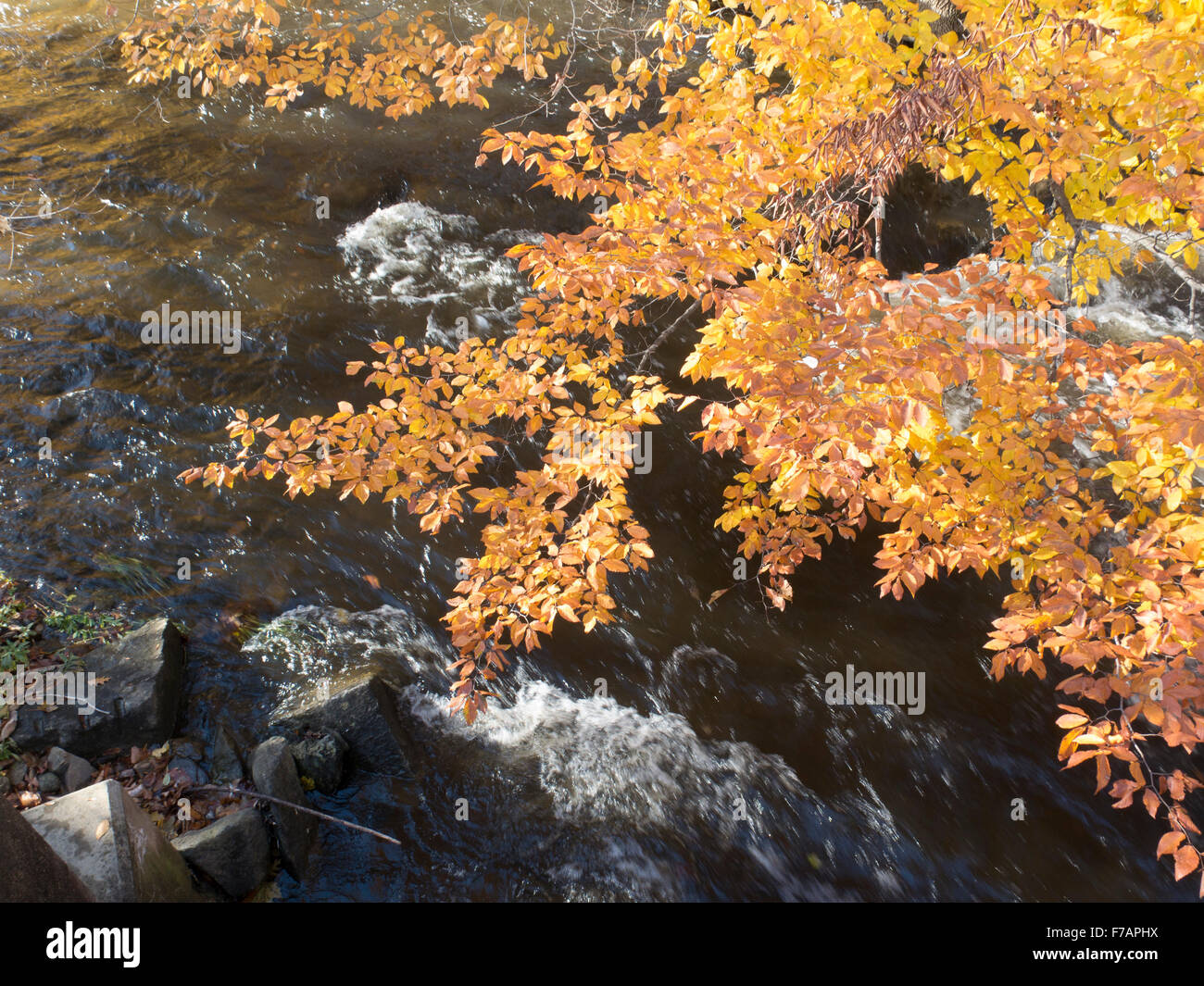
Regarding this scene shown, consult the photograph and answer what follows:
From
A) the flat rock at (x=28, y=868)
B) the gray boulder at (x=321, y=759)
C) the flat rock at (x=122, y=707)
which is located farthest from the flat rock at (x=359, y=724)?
the flat rock at (x=28, y=868)

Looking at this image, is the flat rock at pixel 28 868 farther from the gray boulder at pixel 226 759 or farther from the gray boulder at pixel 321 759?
the gray boulder at pixel 321 759

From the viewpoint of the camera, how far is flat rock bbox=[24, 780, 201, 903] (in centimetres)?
294

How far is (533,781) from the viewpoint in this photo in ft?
14.7

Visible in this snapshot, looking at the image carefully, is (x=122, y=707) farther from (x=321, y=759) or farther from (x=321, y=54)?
(x=321, y=54)

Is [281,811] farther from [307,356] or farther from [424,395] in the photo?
[307,356]

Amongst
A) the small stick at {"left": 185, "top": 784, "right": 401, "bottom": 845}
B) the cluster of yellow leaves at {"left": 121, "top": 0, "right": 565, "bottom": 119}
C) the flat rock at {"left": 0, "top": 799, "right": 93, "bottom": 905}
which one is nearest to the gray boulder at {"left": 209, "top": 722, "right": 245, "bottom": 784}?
the small stick at {"left": 185, "top": 784, "right": 401, "bottom": 845}

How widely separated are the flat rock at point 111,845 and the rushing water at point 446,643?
28.1 inches

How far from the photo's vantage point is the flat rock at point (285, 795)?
3.74 m

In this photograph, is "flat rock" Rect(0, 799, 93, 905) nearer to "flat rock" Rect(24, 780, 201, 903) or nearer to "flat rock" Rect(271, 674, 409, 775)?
"flat rock" Rect(24, 780, 201, 903)

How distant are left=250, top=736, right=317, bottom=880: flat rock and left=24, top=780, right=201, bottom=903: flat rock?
0.49 metres

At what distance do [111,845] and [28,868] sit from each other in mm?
606

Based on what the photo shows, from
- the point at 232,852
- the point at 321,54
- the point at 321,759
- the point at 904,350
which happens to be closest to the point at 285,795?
the point at 321,759

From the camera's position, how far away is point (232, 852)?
354 cm
